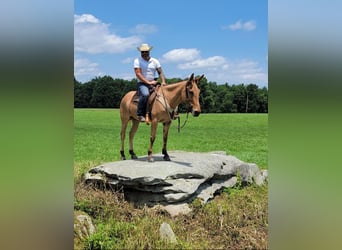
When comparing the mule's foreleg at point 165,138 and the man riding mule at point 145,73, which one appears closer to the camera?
the man riding mule at point 145,73

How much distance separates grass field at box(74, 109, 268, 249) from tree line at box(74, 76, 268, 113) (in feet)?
0.27

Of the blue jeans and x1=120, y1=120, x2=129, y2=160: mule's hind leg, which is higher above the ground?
the blue jeans

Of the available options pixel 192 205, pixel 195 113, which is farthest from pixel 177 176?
pixel 195 113

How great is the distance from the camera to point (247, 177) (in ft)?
14.6

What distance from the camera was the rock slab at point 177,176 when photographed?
13.4 ft

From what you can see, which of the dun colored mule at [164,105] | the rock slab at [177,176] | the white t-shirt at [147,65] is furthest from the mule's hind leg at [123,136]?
the white t-shirt at [147,65]

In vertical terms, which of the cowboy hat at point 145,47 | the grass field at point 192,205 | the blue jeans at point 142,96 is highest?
the cowboy hat at point 145,47

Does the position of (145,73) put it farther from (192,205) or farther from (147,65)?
(192,205)

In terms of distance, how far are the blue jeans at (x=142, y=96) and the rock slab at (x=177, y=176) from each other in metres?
0.53

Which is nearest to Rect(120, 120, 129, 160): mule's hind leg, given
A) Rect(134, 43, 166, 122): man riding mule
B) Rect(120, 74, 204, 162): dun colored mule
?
Rect(120, 74, 204, 162): dun colored mule

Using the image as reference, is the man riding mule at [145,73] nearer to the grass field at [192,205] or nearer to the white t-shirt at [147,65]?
the white t-shirt at [147,65]

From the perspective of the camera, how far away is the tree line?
412 centimetres

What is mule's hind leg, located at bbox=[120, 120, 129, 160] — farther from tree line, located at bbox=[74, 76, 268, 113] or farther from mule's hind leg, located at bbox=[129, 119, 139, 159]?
tree line, located at bbox=[74, 76, 268, 113]
